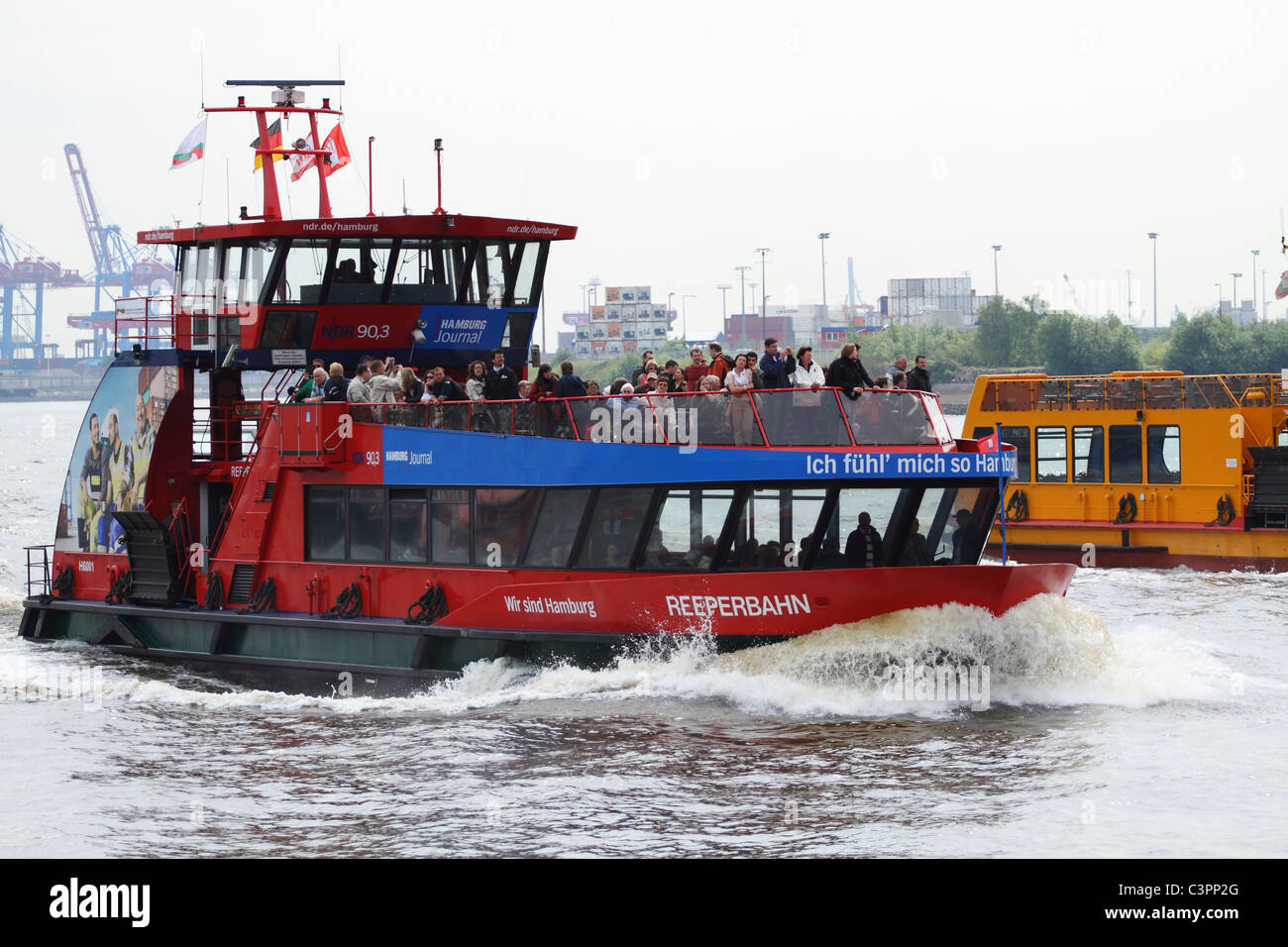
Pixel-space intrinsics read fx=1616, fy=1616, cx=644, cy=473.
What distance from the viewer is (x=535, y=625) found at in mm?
17203

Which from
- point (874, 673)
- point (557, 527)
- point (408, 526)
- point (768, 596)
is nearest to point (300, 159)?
point (408, 526)

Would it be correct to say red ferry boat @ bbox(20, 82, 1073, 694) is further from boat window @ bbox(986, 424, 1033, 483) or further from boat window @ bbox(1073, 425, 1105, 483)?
boat window @ bbox(1073, 425, 1105, 483)

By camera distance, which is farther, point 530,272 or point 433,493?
point 530,272

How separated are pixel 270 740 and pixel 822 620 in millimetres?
5759

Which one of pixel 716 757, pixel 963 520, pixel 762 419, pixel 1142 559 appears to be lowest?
pixel 716 757

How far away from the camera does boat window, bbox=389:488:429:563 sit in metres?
18.5

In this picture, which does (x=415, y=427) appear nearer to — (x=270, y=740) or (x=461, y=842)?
(x=270, y=740)

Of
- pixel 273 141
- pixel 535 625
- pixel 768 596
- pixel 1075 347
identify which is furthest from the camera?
pixel 1075 347

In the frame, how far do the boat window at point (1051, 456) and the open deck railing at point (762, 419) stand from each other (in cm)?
1607

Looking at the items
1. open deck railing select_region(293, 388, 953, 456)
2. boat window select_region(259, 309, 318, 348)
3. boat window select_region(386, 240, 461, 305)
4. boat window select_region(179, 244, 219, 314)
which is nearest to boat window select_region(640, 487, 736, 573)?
open deck railing select_region(293, 388, 953, 456)

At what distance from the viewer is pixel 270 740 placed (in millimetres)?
16531

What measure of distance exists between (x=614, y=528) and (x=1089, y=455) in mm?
17532

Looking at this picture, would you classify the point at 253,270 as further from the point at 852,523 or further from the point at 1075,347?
the point at 1075,347
